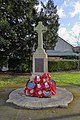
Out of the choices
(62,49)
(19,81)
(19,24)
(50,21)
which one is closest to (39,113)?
(19,81)

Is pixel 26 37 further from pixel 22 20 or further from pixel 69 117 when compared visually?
pixel 69 117

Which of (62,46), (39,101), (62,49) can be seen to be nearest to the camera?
(39,101)

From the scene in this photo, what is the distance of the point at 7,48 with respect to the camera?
18000 millimetres

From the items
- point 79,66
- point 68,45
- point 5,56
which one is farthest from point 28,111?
point 68,45

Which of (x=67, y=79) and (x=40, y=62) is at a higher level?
(x=40, y=62)

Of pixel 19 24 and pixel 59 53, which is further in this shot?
pixel 59 53

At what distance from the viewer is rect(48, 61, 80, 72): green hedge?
71.4 ft

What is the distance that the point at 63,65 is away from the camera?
22875 millimetres

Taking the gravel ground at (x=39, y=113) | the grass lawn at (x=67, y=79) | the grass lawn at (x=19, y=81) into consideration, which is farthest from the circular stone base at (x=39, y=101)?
the grass lawn at (x=67, y=79)

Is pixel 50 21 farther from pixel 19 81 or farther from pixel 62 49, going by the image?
pixel 62 49

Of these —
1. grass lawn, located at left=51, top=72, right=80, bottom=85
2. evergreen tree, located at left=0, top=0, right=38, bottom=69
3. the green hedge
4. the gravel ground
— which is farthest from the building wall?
the gravel ground

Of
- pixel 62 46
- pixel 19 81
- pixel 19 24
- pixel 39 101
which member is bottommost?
pixel 39 101

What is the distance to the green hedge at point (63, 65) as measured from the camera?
21.8m

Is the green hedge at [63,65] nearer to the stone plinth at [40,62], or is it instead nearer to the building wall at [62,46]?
the stone plinth at [40,62]
